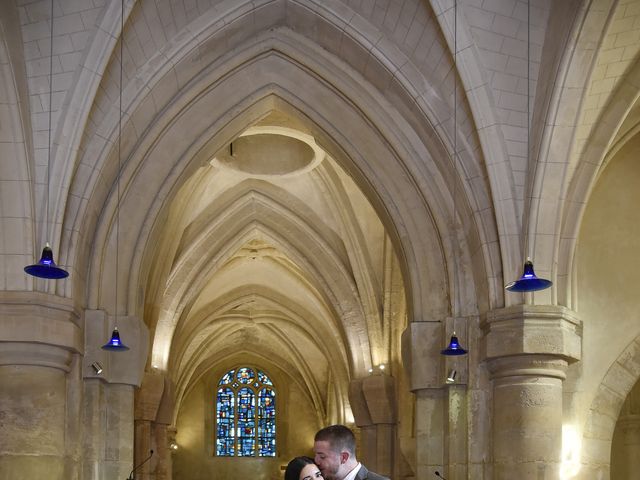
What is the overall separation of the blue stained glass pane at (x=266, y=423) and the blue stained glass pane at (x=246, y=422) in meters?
0.20

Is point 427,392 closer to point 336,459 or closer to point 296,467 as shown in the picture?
point 336,459

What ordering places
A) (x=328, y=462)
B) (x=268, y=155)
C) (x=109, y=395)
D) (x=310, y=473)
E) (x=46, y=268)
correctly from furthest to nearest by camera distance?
(x=268, y=155)
(x=109, y=395)
(x=46, y=268)
(x=328, y=462)
(x=310, y=473)

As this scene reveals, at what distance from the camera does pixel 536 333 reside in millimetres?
11656

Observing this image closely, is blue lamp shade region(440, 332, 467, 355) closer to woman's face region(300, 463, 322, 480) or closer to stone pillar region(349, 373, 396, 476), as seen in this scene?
woman's face region(300, 463, 322, 480)

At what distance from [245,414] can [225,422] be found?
70 cm

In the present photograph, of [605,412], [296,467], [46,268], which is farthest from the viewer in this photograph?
[605,412]

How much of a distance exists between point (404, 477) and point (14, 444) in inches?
353

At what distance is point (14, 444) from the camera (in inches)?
440

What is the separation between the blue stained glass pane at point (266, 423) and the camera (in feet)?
112

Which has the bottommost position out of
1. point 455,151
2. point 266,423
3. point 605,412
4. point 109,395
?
point 266,423

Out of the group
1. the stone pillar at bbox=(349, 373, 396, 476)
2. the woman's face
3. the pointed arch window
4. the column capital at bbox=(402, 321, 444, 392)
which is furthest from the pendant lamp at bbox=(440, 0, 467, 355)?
the pointed arch window

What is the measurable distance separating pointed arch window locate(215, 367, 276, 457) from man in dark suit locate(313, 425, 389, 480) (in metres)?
30.1

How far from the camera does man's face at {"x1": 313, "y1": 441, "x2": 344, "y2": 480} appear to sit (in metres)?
4.54

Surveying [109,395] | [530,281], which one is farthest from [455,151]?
[109,395]
